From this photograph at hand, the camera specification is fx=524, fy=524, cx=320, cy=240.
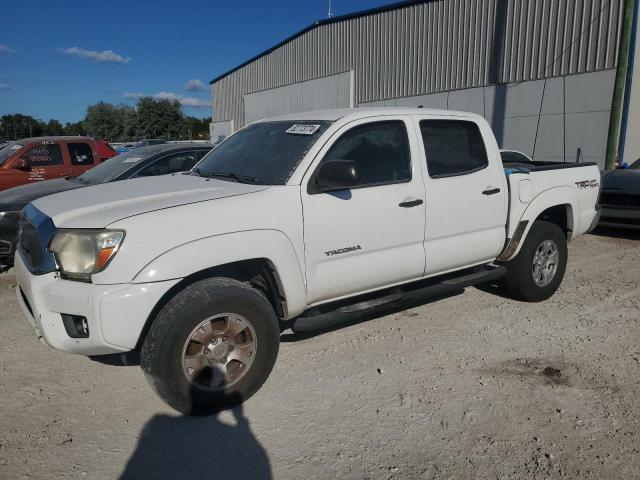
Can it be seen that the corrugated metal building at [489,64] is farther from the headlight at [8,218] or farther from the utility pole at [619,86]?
the headlight at [8,218]

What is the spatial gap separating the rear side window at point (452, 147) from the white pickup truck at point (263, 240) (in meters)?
0.01

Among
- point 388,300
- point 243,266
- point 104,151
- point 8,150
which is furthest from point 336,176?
point 8,150

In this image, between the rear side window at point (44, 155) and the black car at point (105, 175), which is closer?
the black car at point (105, 175)

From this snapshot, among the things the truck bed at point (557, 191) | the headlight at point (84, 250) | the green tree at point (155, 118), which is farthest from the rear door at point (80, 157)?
the green tree at point (155, 118)

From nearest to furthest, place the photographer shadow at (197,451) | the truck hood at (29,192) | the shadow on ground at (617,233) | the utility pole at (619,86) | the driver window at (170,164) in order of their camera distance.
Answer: the photographer shadow at (197,451) < the truck hood at (29,192) < the driver window at (170,164) < the shadow on ground at (617,233) < the utility pole at (619,86)

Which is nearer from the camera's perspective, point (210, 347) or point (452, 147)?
point (210, 347)

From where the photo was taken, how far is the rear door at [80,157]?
10.1 metres

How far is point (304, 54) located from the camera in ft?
78.8

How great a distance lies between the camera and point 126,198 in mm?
3467

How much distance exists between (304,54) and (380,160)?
21499 millimetres

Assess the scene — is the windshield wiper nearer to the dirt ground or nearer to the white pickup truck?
the white pickup truck

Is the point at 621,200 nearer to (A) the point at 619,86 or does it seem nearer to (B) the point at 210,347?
(A) the point at 619,86

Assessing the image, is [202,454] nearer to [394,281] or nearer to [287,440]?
[287,440]

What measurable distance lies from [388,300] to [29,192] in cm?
507
